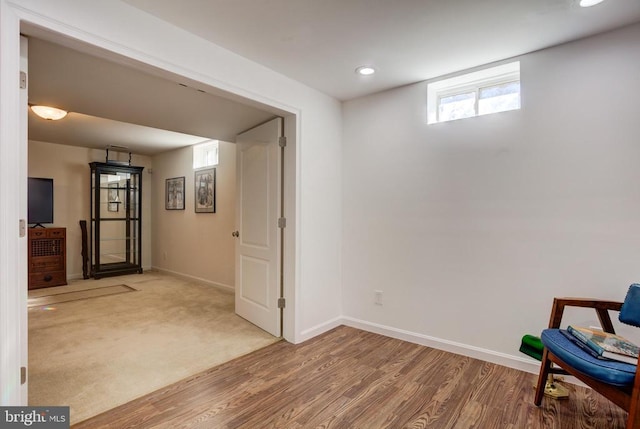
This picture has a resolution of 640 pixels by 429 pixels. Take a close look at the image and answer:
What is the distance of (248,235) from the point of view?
11.4 ft

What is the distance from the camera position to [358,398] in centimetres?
208

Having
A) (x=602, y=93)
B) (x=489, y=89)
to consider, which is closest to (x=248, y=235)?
(x=489, y=89)

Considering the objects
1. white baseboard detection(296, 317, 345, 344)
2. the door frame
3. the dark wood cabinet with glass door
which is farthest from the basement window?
the dark wood cabinet with glass door

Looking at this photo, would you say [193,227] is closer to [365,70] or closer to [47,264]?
[47,264]

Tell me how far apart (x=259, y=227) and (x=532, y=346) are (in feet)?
8.12

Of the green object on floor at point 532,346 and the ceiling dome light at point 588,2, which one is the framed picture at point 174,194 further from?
the ceiling dome light at point 588,2

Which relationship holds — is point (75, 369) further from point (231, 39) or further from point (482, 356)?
point (482, 356)

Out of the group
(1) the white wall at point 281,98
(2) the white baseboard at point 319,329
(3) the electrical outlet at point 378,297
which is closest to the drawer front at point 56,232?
(1) the white wall at point 281,98

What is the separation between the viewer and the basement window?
258cm

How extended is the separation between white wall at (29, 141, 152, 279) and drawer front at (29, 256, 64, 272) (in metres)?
0.50

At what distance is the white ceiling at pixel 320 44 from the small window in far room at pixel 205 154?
204 centimetres

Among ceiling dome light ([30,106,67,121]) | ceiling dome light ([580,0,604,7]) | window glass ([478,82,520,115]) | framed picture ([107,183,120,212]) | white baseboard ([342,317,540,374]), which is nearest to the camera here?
ceiling dome light ([580,0,604,7])

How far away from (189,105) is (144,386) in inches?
89.5

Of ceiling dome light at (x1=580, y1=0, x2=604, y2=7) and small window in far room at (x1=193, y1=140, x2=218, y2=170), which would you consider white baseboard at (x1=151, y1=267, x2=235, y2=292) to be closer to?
small window in far room at (x1=193, y1=140, x2=218, y2=170)
